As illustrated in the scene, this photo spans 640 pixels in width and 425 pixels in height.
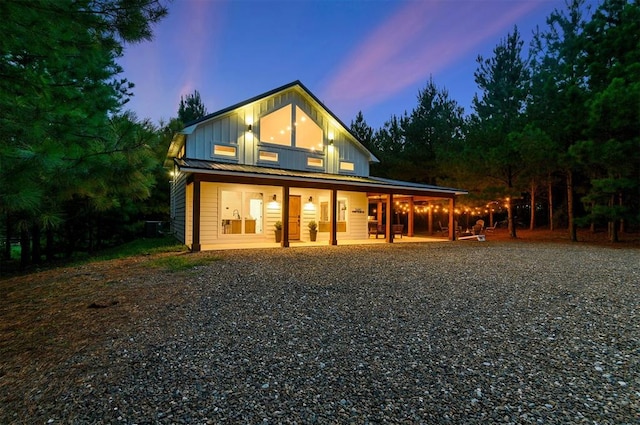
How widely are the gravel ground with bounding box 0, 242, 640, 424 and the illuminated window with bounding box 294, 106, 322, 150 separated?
9.30 meters

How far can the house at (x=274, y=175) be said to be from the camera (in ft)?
35.7

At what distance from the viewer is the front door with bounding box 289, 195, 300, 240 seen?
1348 centimetres

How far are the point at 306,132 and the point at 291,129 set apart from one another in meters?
0.76

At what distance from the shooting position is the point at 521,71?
2061cm

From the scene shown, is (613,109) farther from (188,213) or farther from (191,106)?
(191,106)

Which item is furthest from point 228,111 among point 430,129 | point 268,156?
point 430,129

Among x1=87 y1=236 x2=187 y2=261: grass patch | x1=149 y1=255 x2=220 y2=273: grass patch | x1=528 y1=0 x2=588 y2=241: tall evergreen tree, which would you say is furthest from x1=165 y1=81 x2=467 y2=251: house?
x1=528 y1=0 x2=588 y2=241: tall evergreen tree

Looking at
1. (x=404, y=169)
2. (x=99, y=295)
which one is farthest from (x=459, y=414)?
(x=404, y=169)

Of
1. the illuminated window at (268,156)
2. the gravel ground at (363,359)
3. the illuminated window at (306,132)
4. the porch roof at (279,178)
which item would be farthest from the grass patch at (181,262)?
the illuminated window at (306,132)

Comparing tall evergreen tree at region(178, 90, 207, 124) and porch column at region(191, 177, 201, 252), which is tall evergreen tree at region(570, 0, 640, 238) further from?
tall evergreen tree at region(178, 90, 207, 124)

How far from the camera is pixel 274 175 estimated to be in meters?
9.98

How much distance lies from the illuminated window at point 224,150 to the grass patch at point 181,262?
517 cm

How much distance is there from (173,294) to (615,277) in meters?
8.32

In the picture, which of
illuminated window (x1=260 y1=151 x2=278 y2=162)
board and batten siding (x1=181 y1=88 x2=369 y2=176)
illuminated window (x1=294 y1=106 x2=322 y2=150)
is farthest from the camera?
illuminated window (x1=294 y1=106 x2=322 y2=150)
